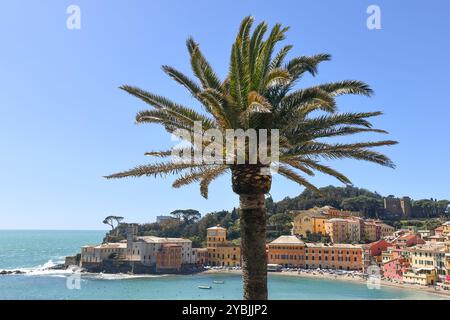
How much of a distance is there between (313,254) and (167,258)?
29.8 meters

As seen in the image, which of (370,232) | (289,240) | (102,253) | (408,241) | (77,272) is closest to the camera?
(408,241)

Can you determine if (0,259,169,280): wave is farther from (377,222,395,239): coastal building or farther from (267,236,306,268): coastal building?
(377,222,395,239): coastal building

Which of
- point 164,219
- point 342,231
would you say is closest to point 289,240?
point 342,231

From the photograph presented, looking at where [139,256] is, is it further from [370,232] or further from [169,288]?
[370,232]

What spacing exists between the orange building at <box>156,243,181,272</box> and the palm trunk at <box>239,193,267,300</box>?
8292cm

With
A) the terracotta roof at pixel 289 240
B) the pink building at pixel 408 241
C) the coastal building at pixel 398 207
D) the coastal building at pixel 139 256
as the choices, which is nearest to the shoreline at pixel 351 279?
the terracotta roof at pixel 289 240

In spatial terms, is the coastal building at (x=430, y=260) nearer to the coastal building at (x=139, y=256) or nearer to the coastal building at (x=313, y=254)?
the coastal building at (x=313, y=254)

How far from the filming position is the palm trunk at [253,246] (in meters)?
8.08

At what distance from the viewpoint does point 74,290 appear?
72500 millimetres

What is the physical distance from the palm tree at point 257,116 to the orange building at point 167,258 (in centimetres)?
8216

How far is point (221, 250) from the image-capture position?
97.0 m
